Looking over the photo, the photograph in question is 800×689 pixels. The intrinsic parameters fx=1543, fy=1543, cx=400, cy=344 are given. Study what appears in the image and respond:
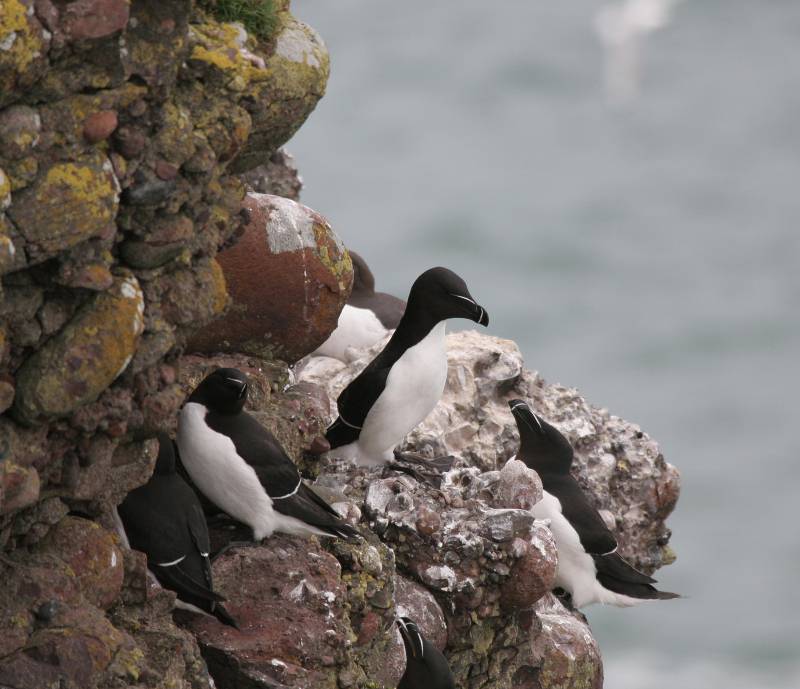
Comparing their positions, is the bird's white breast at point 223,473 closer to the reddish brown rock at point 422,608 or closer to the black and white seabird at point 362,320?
the reddish brown rock at point 422,608

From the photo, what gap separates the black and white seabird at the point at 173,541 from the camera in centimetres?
637

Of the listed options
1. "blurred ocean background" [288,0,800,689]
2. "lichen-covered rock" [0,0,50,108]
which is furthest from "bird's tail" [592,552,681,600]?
"blurred ocean background" [288,0,800,689]

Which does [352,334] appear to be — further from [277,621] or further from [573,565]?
[277,621]

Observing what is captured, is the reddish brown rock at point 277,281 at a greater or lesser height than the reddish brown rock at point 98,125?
greater

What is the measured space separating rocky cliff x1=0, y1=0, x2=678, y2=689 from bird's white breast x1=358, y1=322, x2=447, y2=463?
0.81ft

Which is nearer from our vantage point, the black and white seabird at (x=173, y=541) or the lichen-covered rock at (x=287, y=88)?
the black and white seabird at (x=173, y=541)

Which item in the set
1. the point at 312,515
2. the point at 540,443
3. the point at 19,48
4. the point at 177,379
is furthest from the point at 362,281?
the point at 19,48

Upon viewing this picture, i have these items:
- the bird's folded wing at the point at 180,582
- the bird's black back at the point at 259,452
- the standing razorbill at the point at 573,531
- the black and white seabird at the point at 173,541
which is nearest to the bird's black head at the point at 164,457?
the black and white seabird at the point at 173,541

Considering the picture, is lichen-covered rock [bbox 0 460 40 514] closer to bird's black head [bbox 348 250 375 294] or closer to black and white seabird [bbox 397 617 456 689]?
black and white seabird [bbox 397 617 456 689]

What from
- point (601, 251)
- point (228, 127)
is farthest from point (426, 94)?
point (228, 127)

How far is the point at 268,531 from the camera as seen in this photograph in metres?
6.98

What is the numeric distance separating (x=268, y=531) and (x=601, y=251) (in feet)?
143

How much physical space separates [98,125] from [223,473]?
2364 mm

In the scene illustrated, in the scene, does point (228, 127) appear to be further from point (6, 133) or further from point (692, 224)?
point (692, 224)
